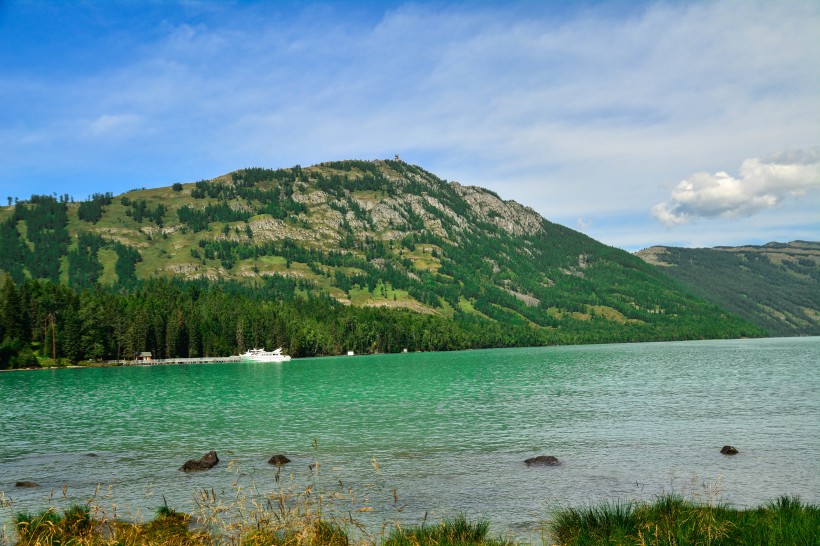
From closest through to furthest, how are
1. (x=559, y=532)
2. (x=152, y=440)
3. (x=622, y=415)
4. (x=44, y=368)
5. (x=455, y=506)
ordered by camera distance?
(x=559, y=532), (x=455, y=506), (x=152, y=440), (x=622, y=415), (x=44, y=368)

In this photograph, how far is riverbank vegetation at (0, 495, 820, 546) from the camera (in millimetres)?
14344

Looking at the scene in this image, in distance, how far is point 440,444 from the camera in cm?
4684

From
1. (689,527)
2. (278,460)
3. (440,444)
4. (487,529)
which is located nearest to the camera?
(689,527)

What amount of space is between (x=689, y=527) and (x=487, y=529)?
235 inches

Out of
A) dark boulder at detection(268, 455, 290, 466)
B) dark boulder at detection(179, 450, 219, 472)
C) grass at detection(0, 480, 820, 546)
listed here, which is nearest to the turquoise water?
dark boulder at detection(268, 455, 290, 466)

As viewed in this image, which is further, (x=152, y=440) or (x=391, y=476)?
(x=152, y=440)

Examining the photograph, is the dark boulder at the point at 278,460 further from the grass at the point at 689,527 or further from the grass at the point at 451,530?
the grass at the point at 689,527

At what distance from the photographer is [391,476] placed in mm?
35750

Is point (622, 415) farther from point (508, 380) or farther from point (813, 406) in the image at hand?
point (508, 380)

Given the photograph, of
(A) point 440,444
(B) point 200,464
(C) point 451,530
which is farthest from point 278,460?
(C) point 451,530

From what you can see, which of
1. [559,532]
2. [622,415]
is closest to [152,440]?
[559,532]

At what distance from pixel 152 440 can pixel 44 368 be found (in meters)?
154

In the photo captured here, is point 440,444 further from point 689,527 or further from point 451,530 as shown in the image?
point 689,527

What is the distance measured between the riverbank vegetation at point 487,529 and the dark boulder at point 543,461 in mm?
15525
